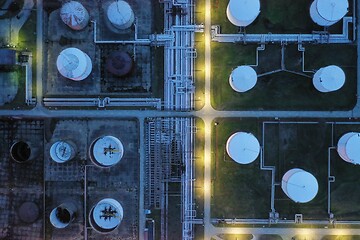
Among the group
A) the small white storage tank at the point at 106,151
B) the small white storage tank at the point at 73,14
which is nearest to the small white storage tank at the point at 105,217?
the small white storage tank at the point at 106,151

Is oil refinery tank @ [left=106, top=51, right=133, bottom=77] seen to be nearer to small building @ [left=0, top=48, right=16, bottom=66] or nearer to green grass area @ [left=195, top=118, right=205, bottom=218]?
green grass area @ [left=195, top=118, right=205, bottom=218]

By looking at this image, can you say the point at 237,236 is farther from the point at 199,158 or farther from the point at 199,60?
the point at 199,60

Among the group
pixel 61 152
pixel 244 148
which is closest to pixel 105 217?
pixel 61 152

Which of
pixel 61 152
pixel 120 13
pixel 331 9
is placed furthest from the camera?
pixel 61 152

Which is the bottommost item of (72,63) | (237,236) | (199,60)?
(237,236)

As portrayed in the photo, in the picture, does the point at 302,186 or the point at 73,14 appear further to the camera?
the point at 73,14

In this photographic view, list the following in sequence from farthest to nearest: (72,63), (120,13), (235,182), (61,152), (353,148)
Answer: (235,182), (61,152), (120,13), (72,63), (353,148)
